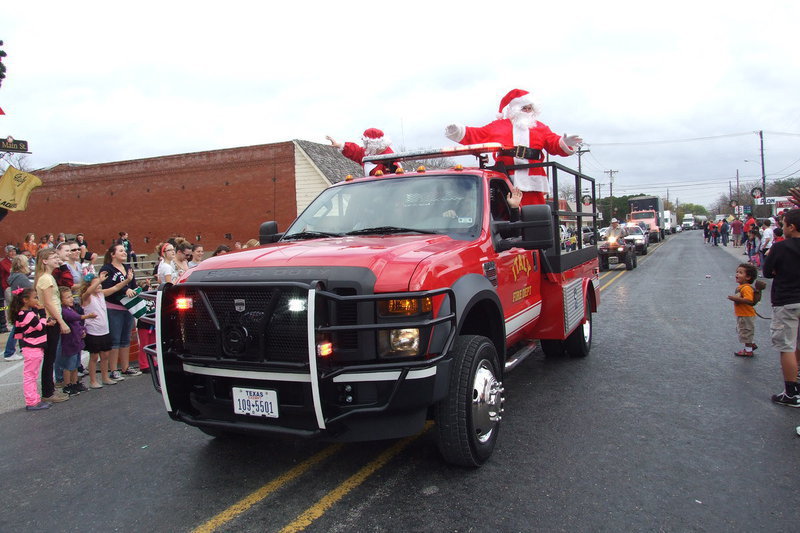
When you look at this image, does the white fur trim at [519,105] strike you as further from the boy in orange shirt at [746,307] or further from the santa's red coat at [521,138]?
the boy in orange shirt at [746,307]

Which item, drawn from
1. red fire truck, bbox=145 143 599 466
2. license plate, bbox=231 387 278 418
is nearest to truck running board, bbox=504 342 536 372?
red fire truck, bbox=145 143 599 466

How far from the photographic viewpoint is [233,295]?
3.54 m

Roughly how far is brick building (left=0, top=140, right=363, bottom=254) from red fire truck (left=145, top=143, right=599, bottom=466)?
23669mm

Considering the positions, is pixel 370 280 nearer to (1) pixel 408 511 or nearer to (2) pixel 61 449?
(1) pixel 408 511

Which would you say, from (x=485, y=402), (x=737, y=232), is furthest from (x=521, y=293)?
(x=737, y=232)

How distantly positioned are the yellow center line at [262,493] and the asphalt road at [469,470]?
15 millimetres

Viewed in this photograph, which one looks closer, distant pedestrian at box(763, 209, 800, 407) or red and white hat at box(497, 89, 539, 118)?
distant pedestrian at box(763, 209, 800, 407)

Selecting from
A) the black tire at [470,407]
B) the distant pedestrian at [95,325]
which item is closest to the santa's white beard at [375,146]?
the distant pedestrian at [95,325]

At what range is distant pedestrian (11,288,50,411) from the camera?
19.9ft

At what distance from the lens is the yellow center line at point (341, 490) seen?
10.8ft

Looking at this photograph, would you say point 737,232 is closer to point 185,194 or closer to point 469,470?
point 185,194

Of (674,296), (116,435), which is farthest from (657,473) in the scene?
(674,296)

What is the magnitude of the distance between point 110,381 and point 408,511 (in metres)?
5.28

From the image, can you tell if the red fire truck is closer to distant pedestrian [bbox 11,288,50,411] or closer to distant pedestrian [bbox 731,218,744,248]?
distant pedestrian [bbox 11,288,50,411]
